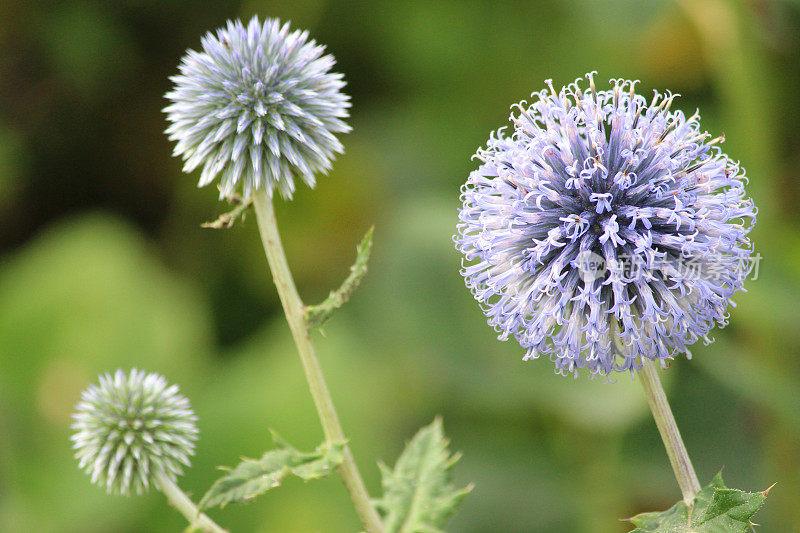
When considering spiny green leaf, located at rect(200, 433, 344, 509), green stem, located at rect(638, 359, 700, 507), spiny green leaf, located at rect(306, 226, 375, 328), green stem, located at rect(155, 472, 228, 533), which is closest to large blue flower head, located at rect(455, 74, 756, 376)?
green stem, located at rect(638, 359, 700, 507)

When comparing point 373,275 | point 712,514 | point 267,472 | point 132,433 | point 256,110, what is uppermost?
point 373,275

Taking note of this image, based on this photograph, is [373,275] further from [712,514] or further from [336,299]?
[712,514]

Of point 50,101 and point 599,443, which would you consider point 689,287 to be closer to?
point 599,443

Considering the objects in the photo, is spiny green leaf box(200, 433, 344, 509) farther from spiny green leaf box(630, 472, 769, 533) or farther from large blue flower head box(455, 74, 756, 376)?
spiny green leaf box(630, 472, 769, 533)

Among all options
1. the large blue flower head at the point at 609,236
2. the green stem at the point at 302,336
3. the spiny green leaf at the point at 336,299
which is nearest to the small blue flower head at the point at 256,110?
the green stem at the point at 302,336

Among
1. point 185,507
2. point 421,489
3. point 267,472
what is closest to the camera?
point 267,472

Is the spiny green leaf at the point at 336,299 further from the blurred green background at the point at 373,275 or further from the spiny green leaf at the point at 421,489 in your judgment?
the blurred green background at the point at 373,275

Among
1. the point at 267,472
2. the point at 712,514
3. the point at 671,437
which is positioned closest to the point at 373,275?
the point at 267,472
